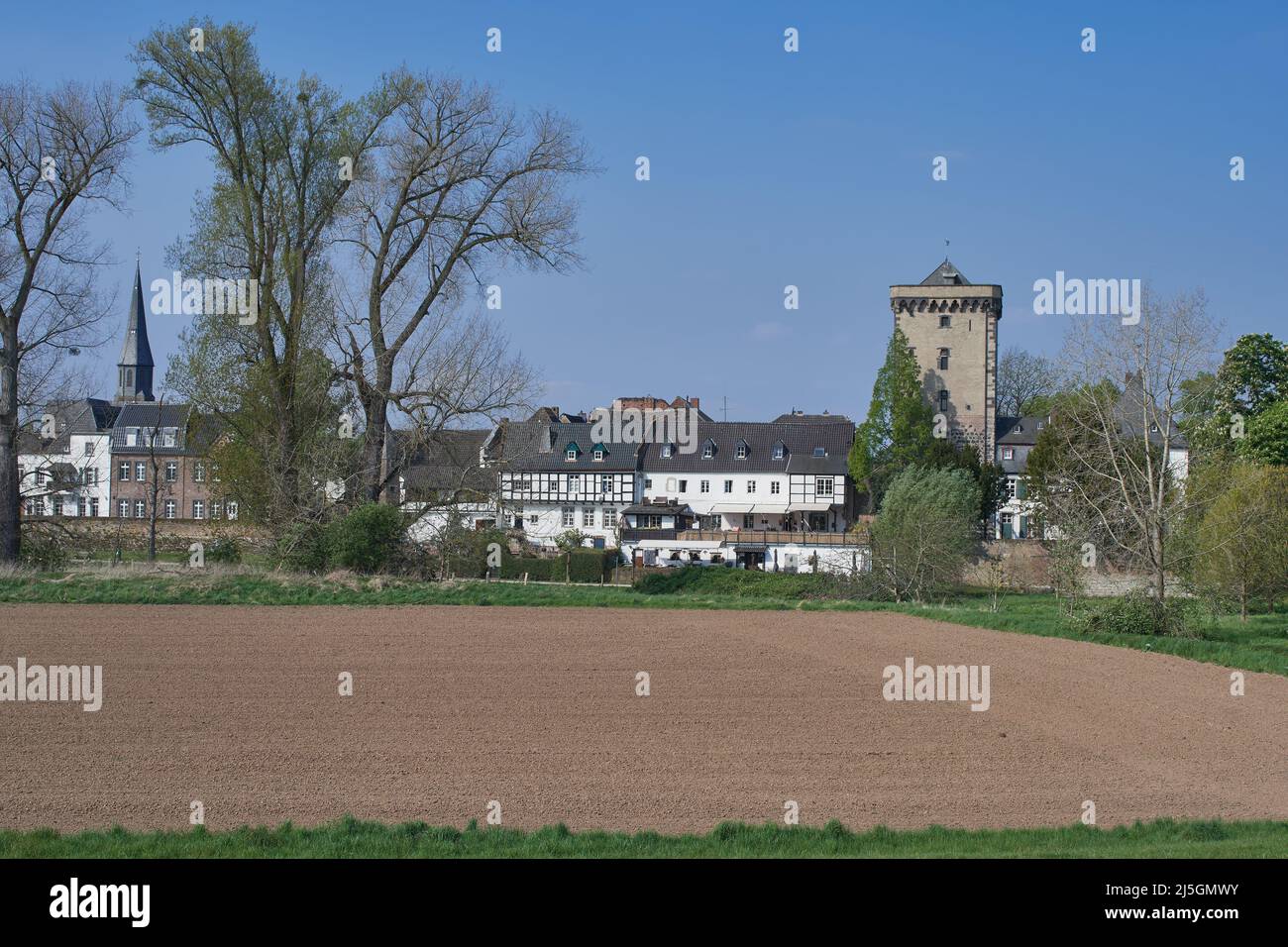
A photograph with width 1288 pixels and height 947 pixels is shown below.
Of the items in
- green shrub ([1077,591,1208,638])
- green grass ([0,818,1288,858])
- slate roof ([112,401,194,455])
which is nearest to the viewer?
green grass ([0,818,1288,858])

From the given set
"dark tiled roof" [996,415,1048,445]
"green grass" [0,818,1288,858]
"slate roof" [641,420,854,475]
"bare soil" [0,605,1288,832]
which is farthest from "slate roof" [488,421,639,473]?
"green grass" [0,818,1288,858]

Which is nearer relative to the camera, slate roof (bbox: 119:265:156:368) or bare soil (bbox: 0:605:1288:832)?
bare soil (bbox: 0:605:1288:832)

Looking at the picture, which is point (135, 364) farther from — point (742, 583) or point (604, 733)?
point (604, 733)

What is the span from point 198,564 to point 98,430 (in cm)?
5691

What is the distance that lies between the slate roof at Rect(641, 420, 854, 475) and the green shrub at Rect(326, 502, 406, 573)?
45.0 metres

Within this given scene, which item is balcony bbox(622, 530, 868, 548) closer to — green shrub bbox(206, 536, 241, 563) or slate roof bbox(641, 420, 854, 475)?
slate roof bbox(641, 420, 854, 475)

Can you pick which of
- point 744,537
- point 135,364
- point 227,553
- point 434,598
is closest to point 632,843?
point 434,598

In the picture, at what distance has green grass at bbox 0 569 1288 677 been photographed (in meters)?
28.7

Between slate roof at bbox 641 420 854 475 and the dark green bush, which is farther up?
slate roof at bbox 641 420 854 475

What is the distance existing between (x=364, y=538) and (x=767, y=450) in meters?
47.2

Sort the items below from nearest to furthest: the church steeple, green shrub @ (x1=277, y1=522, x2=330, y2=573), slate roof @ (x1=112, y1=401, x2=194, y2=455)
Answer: green shrub @ (x1=277, y1=522, x2=330, y2=573)
slate roof @ (x1=112, y1=401, x2=194, y2=455)
the church steeple

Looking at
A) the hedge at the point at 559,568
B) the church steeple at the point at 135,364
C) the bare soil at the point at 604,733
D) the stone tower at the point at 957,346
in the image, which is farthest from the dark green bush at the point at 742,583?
the church steeple at the point at 135,364

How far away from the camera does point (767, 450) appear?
264ft

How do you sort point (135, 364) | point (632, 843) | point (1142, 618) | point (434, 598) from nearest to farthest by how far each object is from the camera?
point (632, 843) < point (1142, 618) < point (434, 598) < point (135, 364)
